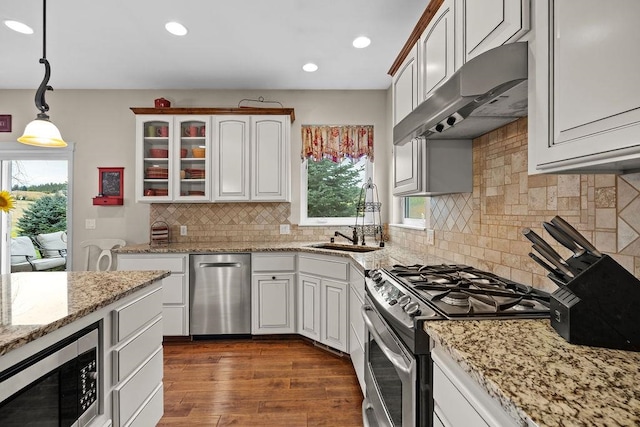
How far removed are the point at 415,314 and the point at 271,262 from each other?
7.10 feet

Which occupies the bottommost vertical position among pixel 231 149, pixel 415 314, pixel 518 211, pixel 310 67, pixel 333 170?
pixel 415 314

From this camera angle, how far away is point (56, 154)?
12.4 feet

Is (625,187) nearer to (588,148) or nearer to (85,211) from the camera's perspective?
(588,148)

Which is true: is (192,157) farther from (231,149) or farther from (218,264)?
(218,264)

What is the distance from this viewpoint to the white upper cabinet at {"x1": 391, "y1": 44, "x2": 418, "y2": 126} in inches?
78.2

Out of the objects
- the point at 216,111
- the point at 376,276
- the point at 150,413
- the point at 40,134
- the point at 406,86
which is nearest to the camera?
the point at 150,413

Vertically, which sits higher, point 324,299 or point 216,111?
point 216,111

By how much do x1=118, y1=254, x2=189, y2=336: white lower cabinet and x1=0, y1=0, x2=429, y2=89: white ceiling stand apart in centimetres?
184

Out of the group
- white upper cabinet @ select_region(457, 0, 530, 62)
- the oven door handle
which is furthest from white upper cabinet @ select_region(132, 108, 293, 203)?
white upper cabinet @ select_region(457, 0, 530, 62)

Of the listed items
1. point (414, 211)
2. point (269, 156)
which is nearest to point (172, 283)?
point (269, 156)

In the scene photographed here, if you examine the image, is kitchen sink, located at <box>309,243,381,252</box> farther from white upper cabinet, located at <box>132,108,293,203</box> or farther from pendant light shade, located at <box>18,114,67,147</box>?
pendant light shade, located at <box>18,114,67,147</box>

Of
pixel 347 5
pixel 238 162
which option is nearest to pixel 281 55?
pixel 347 5

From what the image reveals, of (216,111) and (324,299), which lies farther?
(216,111)

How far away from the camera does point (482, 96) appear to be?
117 centimetres
